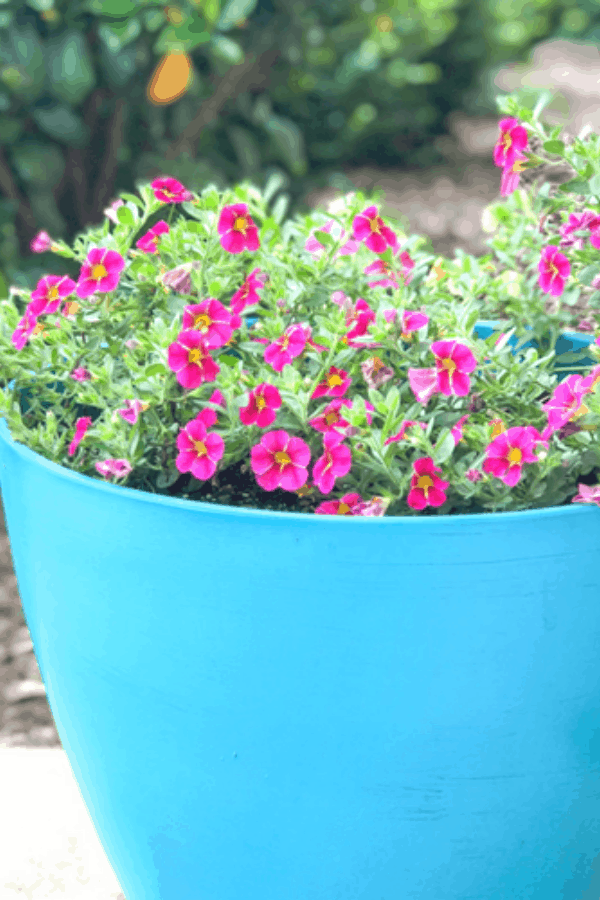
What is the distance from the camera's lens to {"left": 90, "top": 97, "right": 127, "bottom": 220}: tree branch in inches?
133

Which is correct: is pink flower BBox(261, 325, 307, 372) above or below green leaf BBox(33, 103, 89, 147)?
below

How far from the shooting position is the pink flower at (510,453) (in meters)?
1.05

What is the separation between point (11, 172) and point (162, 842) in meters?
2.69

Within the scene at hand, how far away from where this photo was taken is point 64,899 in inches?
61.8

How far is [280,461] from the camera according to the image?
111 cm

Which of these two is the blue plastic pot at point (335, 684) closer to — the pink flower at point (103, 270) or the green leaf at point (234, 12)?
the pink flower at point (103, 270)

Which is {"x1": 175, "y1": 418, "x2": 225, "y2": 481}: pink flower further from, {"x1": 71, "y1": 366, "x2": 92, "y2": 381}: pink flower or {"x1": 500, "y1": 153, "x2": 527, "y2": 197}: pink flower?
{"x1": 500, "y1": 153, "x2": 527, "y2": 197}: pink flower

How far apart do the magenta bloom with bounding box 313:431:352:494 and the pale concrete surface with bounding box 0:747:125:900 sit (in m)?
0.83

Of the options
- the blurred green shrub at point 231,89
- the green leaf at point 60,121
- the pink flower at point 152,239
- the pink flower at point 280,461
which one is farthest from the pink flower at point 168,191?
the green leaf at point 60,121

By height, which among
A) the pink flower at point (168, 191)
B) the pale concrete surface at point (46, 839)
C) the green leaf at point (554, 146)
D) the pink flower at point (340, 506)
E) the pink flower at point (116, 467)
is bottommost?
the pale concrete surface at point (46, 839)

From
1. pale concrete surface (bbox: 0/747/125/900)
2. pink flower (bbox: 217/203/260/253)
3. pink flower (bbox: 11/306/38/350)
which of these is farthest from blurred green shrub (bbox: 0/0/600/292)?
pink flower (bbox: 217/203/260/253)

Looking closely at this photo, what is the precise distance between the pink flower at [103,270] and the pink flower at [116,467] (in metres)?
0.21

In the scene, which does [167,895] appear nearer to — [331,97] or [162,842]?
[162,842]

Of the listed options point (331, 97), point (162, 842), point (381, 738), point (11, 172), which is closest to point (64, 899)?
point (162, 842)
